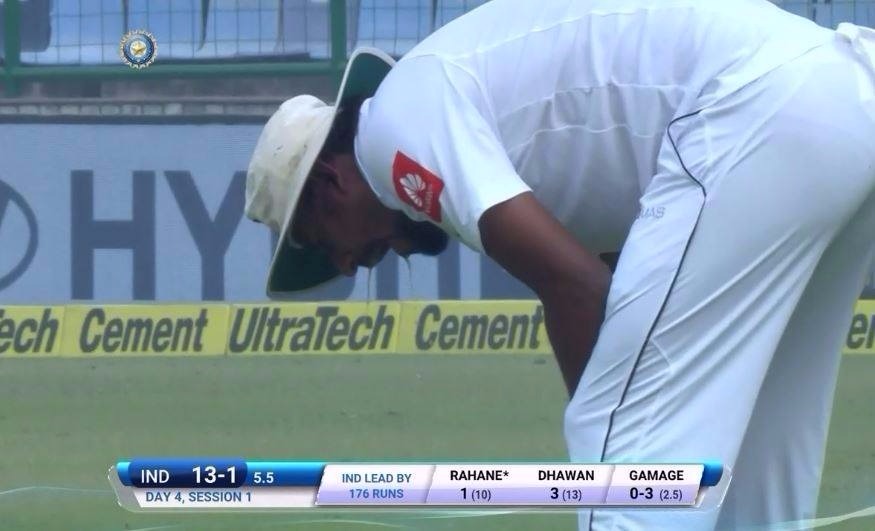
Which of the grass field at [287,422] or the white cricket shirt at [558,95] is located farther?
the grass field at [287,422]

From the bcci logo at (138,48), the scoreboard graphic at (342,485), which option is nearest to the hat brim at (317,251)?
the scoreboard graphic at (342,485)

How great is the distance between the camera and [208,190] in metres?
9.17

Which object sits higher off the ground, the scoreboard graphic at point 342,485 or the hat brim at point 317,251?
the hat brim at point 317,251

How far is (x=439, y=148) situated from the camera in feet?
6.84

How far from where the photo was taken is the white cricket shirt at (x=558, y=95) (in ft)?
6.79

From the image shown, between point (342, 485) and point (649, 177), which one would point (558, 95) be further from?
point (342, 485)

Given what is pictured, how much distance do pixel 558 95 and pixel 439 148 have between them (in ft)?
0.58

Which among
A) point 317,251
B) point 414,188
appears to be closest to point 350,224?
point 317,251

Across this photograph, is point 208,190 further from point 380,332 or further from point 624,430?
point 624,430

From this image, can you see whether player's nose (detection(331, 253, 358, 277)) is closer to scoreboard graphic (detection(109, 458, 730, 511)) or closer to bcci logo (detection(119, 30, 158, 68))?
scoreboard graphic (detection(109, 458, 730, 511))

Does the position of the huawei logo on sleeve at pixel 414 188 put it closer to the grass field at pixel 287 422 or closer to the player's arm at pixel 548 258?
the player's arm at pixel 548 258

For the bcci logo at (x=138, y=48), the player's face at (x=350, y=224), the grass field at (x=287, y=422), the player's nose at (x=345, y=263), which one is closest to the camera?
the player's face at (x=350, y=224)

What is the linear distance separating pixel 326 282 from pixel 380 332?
590 centimetres

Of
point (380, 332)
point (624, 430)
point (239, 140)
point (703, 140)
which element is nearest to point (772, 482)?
point (624, 430)
